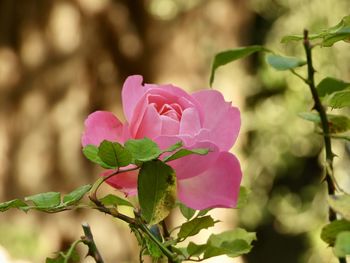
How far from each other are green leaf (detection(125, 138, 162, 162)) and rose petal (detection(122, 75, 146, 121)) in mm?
53

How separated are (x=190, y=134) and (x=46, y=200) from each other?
82 millimetres

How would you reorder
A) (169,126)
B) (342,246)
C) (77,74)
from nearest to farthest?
(342,246) → (169,126) → (77,74)

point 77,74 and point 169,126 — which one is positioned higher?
point 169,126

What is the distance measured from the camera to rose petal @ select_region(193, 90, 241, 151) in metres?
0.45

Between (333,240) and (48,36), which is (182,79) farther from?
(333,240)

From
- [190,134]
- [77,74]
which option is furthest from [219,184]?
[77,74]

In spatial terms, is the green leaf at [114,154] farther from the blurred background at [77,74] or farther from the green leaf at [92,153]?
the blurred background at [77,74]

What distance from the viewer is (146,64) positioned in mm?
3559

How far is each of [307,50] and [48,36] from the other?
2.98 meters

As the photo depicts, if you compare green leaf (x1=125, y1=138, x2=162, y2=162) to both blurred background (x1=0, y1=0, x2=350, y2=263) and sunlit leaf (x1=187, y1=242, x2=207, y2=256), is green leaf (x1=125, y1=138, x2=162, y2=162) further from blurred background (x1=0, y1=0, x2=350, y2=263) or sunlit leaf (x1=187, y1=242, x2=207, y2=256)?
blurred background (x1=0, y1=0, x2=350, y2=263)

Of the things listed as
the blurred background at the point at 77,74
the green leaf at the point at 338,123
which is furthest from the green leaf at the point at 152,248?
the blurred background at the point at 77,74

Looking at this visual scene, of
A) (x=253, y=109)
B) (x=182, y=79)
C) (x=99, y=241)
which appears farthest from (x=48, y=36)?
(x=253, y=109)

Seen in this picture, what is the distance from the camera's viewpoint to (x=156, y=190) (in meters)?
0.44

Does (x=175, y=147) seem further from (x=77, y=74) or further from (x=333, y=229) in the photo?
(x=77, y=74)
